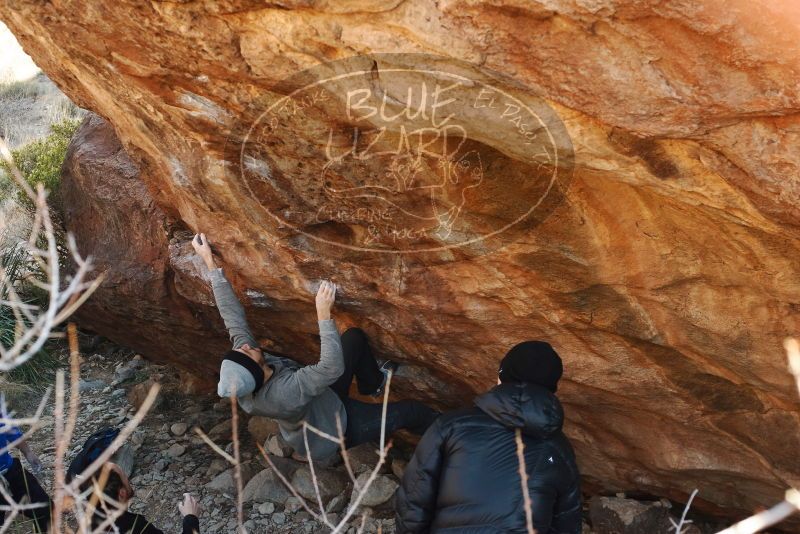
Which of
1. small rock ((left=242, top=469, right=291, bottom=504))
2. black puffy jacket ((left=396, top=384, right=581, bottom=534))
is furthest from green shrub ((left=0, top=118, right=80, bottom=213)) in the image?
black puffy jacket ((left=396, top=384, right=581, bottom=534))

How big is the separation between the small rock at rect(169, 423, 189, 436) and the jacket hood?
3.25m

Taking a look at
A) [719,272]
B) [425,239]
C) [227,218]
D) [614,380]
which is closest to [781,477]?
[614,380]

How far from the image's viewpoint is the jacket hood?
2852mm

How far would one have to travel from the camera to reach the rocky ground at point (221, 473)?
439cm

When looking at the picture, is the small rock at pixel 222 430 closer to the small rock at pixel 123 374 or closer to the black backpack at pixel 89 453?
the small rock at pixel 123 374

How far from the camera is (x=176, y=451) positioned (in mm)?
5281

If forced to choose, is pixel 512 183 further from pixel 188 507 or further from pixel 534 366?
pixel 188 507

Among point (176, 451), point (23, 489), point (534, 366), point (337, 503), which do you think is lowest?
point (337, 503)

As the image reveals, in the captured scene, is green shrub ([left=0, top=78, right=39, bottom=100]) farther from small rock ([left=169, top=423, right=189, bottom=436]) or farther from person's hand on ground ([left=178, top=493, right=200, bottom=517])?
person's hand on ground ([left=178, top=493, right=200, bottom=517])

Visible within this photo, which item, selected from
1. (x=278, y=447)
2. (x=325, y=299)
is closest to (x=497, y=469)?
(x=325, y=299)

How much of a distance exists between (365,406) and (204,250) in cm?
127

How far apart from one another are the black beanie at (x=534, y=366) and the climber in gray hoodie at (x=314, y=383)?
1025 mm

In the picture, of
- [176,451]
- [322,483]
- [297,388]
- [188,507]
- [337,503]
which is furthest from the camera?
Answer: [176,451]

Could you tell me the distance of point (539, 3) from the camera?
2172 mm
